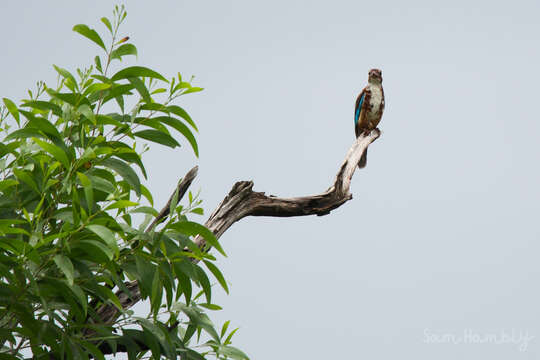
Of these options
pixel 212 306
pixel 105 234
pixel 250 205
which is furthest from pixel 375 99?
pixel 105 234

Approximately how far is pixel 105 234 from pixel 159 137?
760 millimetres

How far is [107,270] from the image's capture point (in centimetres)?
243

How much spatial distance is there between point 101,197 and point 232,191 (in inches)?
34.9

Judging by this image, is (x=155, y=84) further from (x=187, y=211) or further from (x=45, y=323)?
(x=45, y=323)

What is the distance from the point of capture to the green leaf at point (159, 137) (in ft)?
8.76

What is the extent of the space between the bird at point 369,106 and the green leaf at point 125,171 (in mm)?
2966

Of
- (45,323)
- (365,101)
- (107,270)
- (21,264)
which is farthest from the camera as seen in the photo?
(365,101)

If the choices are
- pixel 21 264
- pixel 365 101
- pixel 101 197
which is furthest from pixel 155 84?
pixel 365 101

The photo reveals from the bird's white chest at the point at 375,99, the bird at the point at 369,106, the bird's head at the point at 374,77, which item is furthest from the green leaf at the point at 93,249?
the bird's head at the point at 374,77

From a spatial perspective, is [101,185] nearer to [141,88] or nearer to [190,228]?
[190,228]

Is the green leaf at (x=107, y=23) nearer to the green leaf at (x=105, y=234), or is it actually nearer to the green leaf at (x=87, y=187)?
the green leaf at (x=87, y=187)

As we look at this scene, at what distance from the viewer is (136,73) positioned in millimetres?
2500

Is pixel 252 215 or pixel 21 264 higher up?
pixel 252 215

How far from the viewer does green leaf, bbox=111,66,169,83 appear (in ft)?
8.13
